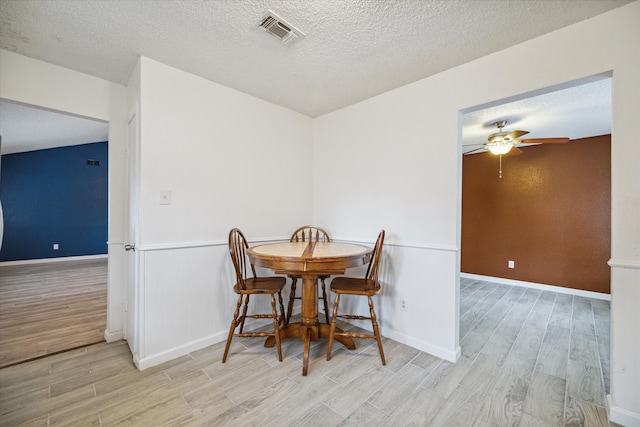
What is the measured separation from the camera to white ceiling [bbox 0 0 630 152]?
1430 millimetres

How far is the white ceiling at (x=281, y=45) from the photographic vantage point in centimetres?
143

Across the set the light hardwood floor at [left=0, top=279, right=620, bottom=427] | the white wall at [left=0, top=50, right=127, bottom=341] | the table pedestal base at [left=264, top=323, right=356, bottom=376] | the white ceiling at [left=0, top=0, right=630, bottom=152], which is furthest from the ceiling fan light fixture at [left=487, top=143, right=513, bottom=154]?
the white wall at [left=0, top=50, right=127, bottom=341]

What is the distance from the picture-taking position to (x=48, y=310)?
9.86ft

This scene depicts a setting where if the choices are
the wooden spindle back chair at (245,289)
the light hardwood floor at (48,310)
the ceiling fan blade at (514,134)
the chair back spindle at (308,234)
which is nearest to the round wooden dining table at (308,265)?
the wooden spindle back chair at (245,289)

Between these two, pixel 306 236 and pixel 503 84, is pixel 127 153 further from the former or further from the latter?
pixel 503 84

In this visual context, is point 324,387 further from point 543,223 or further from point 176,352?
point 543,223

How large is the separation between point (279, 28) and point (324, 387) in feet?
7.46

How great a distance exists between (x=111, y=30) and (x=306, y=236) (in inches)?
91.0

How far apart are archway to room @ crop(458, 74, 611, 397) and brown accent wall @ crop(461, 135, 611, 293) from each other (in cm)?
1

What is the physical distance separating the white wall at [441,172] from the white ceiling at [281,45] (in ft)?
0.50

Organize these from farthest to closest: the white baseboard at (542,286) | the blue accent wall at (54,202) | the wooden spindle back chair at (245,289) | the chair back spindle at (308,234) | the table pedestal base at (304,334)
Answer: the blue accent wall at (54,202) → the white baseboard at (542,286) → the chair back spindle at (308,234) → the table pedestal base at (304,334) → the wooden spindle back chair at (245,289)

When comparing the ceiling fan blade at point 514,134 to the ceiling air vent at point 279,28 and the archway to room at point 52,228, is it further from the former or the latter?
the archway to room at point 52,228

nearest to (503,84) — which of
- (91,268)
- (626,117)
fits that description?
(626,117)

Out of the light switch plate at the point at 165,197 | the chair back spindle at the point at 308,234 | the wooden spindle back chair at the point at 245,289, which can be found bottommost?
the wooden spindle back chair at the point at 245,289
